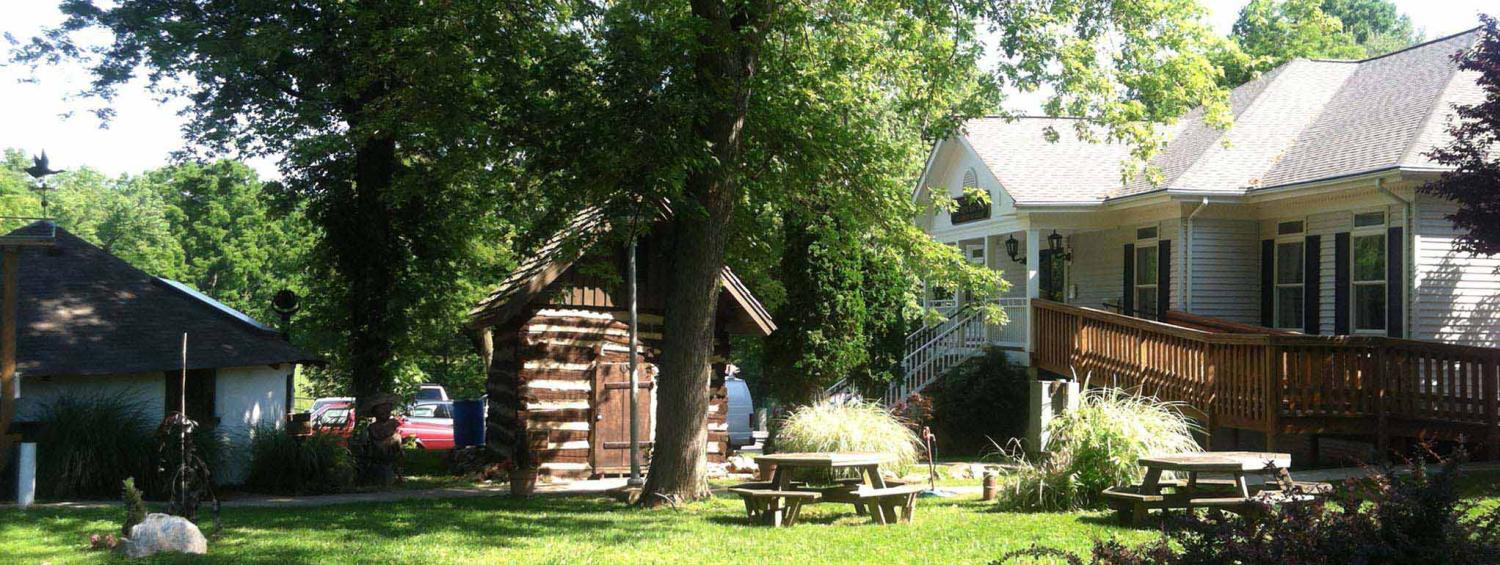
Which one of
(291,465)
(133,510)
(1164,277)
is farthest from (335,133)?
(1164,277)

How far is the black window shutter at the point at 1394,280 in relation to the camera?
16828 millimetres

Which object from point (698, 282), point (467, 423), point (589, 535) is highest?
point (698, 282)

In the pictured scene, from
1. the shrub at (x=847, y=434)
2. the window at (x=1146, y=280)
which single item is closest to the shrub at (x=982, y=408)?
the window at (x=1146, y=280)

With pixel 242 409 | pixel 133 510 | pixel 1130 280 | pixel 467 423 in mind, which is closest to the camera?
pixel 133 510

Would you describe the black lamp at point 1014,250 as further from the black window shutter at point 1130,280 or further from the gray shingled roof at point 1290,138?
the black window shutter at point 1130,280

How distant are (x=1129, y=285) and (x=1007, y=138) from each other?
5.07m

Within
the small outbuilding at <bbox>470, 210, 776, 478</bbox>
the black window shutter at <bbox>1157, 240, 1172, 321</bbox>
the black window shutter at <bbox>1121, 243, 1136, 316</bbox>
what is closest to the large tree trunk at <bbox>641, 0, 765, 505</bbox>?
the small outbuilding at <bbox>470, 210, 776, 478</bbox>

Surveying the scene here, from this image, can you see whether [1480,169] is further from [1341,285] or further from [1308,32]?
[1308,32]

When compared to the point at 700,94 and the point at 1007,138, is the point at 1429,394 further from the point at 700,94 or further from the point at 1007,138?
the point at 1007,138

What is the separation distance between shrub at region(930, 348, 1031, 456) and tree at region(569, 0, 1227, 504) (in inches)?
195

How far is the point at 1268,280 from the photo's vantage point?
20.1m

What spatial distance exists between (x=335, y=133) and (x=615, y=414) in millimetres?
6726

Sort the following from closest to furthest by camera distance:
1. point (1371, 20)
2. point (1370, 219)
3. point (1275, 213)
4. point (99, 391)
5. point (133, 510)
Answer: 1. point (133, 510)
2. point (99, 391)
3. point (1370, 219)
4. point (1275, 213)
5. point (1371, 20)

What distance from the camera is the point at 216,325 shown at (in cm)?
1794
